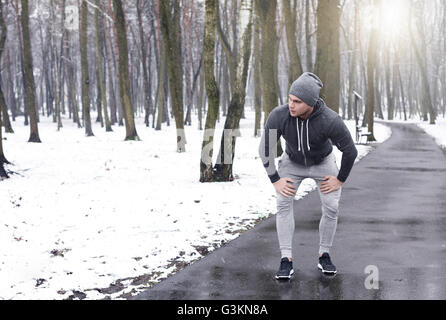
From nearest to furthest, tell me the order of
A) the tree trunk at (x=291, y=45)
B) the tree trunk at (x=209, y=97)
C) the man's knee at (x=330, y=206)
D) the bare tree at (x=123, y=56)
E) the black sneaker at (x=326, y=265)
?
1. the man's knee at (x=330, y=206)
2. the black sneaker at (x=326, y=265)
3. the tree trunk at (x=209, y=97)
4. the tree trunk at (x=291, y=45)
5. the bare tree at (x=123, y=56)

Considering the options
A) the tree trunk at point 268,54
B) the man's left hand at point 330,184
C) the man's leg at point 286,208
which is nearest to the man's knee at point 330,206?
the man's left hand at point 330,184

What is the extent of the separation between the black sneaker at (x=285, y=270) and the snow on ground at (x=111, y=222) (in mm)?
1142

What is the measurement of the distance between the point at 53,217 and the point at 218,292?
14.2 ft

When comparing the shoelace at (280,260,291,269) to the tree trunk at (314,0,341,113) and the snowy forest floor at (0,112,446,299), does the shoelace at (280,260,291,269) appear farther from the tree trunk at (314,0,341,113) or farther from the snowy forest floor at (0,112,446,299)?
the tree trunk at (314,0,341,113)

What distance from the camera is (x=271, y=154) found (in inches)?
187

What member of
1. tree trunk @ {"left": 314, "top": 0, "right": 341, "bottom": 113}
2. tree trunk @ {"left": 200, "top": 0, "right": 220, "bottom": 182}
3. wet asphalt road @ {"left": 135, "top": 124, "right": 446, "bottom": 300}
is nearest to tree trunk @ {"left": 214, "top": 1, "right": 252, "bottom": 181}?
tree trunk @ {"left": 200, "top": 0, "right": 220, "bottom": 182}

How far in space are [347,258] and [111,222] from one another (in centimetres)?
362

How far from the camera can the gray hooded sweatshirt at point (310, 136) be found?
4.47 metres

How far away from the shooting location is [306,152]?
458cm

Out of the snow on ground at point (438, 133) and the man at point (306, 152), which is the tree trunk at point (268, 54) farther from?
the man at point (306, 152)

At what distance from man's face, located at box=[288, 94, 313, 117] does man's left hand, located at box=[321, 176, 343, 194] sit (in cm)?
68

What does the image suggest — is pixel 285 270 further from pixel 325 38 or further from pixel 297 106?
pixel 325 38
